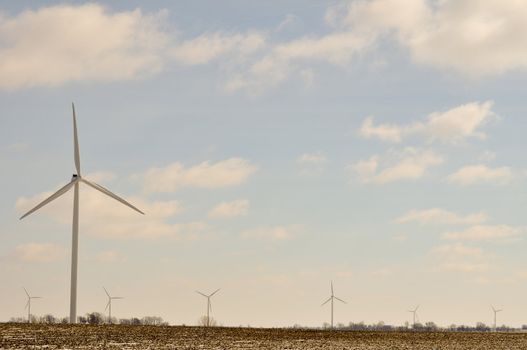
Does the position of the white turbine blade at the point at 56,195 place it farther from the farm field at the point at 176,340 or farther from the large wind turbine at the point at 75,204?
the farm field at the point at 176,340

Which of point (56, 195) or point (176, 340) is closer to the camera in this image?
point (176, 340)

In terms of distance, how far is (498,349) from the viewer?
7044cm

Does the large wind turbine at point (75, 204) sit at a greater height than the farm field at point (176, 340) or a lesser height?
greater

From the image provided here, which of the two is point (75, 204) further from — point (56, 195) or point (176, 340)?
point (176, 340)

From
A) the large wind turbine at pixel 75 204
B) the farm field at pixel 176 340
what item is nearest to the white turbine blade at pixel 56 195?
the large wind turbine at pixel 75 204

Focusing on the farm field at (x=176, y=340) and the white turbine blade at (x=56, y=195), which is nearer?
the farm field at (x=176, y=340)

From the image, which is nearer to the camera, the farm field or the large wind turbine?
the farm field

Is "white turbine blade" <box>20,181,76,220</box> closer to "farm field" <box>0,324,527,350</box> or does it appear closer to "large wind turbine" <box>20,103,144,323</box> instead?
"large wind turbine" <box>20,103,144,323</box>

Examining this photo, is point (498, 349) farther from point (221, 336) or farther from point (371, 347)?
point (221, 336)

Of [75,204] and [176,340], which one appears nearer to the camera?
[176,340]

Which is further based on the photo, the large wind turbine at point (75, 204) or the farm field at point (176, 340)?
the large wind turbine at point (75, 204)

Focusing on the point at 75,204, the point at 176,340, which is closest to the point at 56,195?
the point at 75,204

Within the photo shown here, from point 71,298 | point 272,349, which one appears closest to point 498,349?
point 272,349

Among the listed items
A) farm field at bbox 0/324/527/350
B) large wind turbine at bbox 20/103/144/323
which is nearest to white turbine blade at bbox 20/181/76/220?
large wind turbine at bbox 20/103/144/323
